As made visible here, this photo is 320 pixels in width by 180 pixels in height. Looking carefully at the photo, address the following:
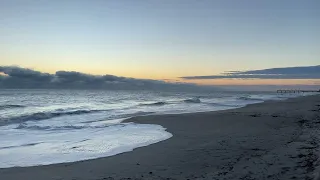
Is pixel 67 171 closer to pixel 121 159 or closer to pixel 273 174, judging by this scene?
pixel 121 159

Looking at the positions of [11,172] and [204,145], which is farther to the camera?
[204,145]

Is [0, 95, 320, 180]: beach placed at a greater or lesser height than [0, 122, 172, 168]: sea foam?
greater

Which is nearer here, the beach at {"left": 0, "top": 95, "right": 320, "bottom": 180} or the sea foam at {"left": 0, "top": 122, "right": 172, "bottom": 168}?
the beach at {"left": 0, "top": 95, "right": 320, "bottom": 180}

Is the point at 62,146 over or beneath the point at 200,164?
beneath

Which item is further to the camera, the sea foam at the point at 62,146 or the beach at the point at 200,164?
the sea foam at the point at 62,146

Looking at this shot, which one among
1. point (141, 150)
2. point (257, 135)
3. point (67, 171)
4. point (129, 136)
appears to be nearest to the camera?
point (67, 171)

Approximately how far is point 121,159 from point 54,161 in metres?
2.19

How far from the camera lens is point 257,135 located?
14.1 m

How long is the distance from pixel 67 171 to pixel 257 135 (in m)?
8.80

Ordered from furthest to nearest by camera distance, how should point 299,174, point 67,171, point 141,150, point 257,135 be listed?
point 257,135 → point 141,150 → point 67,171 → point 299,174

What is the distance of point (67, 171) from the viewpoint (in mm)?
8750

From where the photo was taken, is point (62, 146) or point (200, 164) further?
point (62, 146)

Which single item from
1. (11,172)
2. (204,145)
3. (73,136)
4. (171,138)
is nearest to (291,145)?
(204,145)

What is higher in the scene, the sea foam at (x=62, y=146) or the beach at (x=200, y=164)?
the beach at (x=200, y=164)
